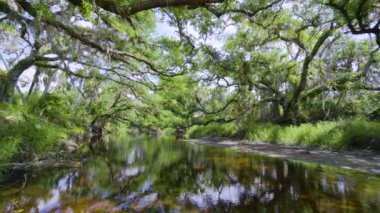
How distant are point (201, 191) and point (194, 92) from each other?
19881 mm

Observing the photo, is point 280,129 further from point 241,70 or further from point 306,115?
point 241,70

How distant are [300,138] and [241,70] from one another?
505 cm

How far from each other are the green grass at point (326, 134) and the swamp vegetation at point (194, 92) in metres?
0.05

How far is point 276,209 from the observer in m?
4.79

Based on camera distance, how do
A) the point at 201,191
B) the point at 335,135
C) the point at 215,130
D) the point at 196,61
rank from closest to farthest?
the point at 201,191 → the point at 335,135 → the point at 196,61 → the point at 215,130

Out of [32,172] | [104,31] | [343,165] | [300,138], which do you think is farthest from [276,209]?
[300,138]

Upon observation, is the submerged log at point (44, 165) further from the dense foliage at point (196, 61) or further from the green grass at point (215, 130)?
the green grass at point (215, 130)

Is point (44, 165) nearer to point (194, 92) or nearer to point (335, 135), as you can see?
point (335, 135)

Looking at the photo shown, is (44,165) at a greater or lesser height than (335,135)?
lesser

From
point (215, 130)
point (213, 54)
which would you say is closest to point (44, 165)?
point (213, 54)

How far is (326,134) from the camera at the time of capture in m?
12.6

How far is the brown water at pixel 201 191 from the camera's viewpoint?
497 centimetres

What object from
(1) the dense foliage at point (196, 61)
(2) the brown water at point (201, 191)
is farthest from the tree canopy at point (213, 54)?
(2) the brown water at point (201, 191)

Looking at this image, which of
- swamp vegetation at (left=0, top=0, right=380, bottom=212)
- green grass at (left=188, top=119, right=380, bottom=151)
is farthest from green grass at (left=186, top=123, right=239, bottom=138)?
green grass at (left=188, top=119, right=380, bottom=151)
